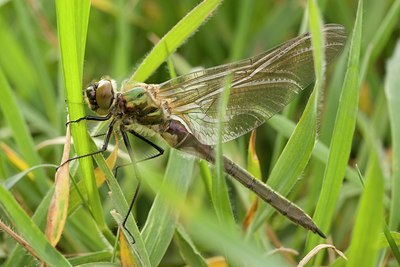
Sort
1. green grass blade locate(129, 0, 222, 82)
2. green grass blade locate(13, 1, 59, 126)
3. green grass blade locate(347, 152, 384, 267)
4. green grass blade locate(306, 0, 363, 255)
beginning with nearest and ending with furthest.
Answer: green grass blade locate(347, 152, 384, 267), green grass blade locate(306, 0, 363, 255), green grass blade locate(129, 0, 222, 82), green grass blade locate(13, 1, 59, 126)

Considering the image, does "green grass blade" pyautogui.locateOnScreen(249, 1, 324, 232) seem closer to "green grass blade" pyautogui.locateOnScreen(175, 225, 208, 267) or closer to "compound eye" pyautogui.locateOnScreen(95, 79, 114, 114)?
"green grass blade" pyautogui.locateOnScreen(175, 225, 208, 267)

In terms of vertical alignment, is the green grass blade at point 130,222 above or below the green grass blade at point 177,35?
below

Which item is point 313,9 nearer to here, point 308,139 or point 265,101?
point 308,139

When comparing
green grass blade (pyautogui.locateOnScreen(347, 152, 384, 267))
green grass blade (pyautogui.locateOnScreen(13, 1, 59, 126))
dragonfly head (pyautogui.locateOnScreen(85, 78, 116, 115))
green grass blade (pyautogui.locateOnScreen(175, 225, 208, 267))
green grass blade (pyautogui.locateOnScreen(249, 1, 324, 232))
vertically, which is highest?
green grass blade (pyautogui.locateOnScreen(13, 1, 59, 126))

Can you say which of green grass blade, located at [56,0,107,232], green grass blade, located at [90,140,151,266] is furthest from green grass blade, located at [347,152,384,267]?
green grass blade, located at [56,0,107,232]

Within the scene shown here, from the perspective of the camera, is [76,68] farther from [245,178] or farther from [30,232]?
[245,178]

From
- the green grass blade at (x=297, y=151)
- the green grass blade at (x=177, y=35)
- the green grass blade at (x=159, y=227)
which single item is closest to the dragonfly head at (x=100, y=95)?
the green grass blade at (x=177, y=35)

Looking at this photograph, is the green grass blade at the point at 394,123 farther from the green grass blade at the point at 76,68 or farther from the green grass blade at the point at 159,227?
the green grass blade at the point at 76,68
